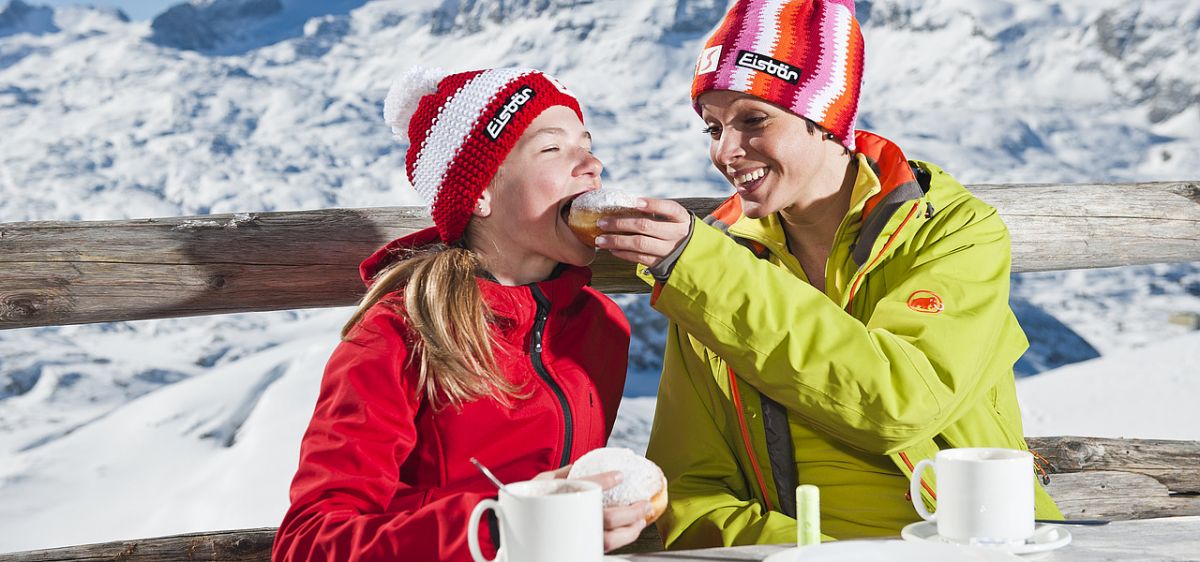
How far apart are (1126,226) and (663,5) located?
27.3 metres

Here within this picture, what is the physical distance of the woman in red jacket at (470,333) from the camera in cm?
166

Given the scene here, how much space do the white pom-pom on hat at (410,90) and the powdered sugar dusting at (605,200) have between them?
49 cm

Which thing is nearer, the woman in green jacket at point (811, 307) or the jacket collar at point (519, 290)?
the woman in green jacket at point (811, 307)

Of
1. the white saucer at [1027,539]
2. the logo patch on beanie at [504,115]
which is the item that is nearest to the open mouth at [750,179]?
the logo patch on beanie at [504,115]

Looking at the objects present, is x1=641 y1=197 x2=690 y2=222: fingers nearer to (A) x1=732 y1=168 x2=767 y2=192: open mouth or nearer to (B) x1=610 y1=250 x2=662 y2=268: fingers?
(B) x1=610 y1=250 x2=662 y2=268: fingers

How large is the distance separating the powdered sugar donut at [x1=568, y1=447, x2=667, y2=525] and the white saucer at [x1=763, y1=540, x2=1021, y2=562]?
0.17 m

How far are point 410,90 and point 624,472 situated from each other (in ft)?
3.92

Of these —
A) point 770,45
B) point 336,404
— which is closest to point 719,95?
point 770,45

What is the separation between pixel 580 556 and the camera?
106 centimetres

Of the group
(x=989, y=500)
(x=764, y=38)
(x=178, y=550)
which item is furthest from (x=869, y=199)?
(x=178, y=550)

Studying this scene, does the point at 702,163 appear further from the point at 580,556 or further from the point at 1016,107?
the point at 580,556

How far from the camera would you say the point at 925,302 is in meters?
1.83

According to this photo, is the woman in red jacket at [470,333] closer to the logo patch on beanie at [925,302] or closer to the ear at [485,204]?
the ear at [485,204]

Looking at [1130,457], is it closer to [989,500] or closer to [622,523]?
[989,500]
